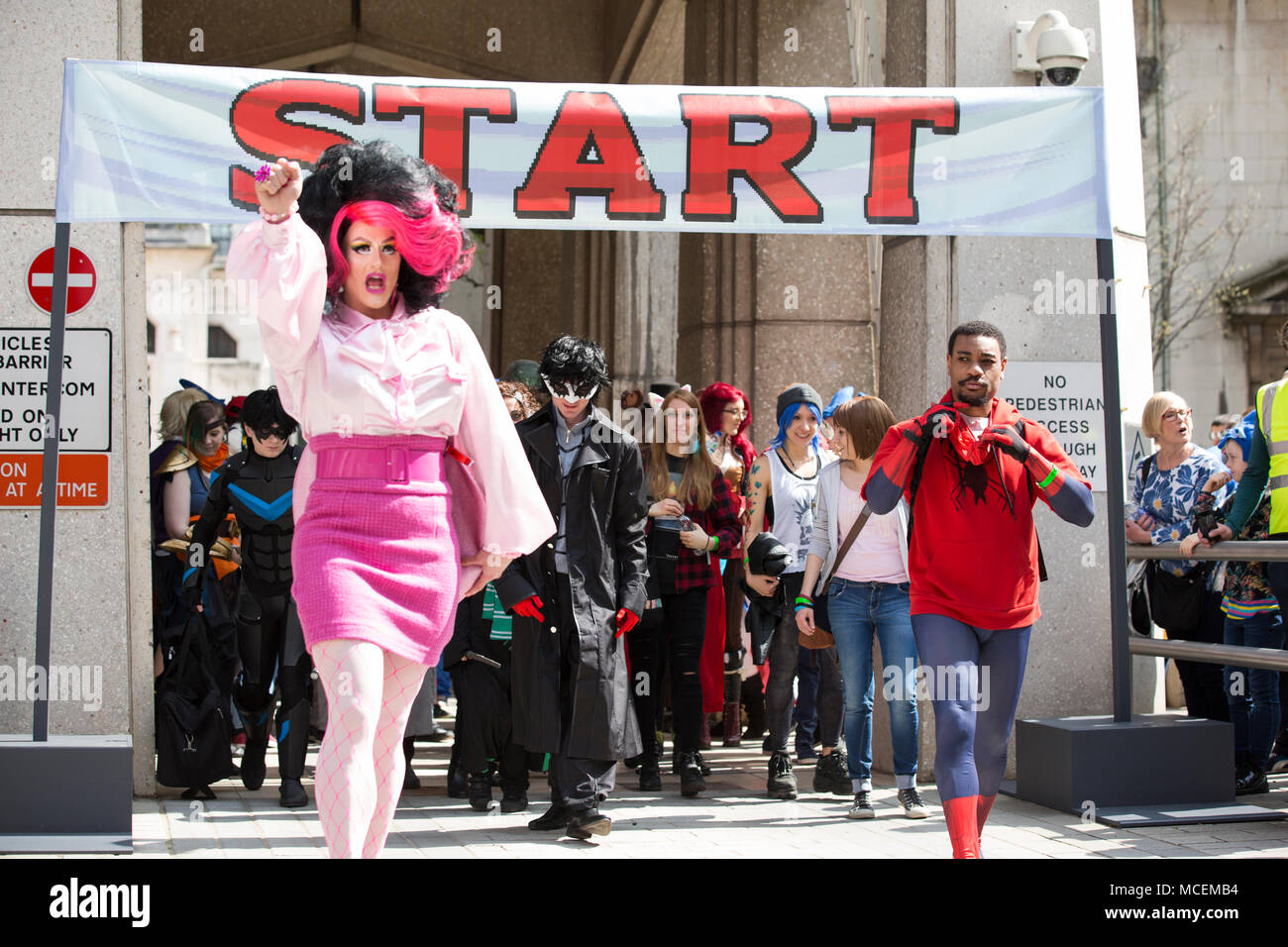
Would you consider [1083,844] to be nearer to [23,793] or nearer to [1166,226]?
[23,793]

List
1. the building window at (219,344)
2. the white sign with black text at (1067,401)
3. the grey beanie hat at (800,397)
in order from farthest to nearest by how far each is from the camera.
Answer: the building window at (219,344), the grey beanie hat at (800,397), the white sign with black text at (1067,401)

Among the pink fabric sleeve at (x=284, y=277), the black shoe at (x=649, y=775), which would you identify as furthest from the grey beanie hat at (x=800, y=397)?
the pink fabric sleeve at (x=284, y=277)

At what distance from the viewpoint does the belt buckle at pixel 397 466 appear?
3.95m

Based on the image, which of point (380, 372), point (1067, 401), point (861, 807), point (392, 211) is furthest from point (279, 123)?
point (1067, 401)

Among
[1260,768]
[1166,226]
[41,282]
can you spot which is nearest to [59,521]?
[41,282]

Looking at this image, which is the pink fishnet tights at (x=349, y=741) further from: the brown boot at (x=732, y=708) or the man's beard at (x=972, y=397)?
the brown boot at (x=732, y=708)

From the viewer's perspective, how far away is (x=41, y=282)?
702cm

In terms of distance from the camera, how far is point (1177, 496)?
7.82m

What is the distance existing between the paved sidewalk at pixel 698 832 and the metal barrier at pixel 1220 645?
2.38ft

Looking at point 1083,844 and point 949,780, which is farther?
point 1083,844

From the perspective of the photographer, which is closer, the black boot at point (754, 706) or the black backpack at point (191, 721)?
the black backpack at point (191, 721)

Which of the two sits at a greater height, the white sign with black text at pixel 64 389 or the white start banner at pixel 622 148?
the white start banner at pixel 622 148

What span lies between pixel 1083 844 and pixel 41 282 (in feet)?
17.0
